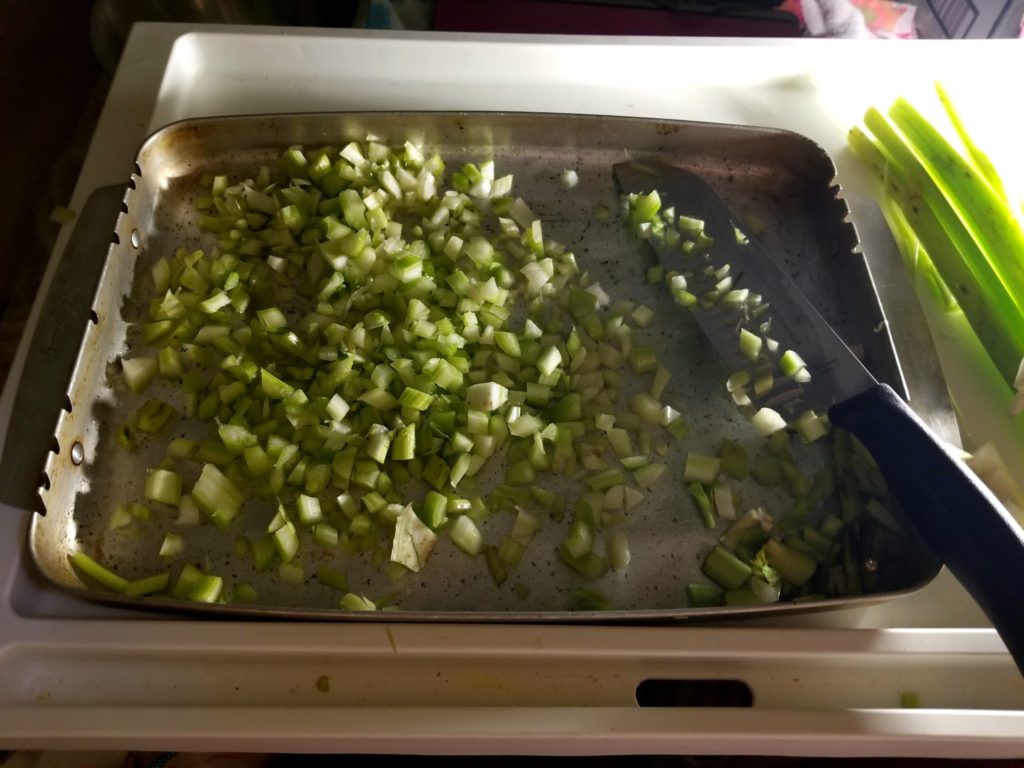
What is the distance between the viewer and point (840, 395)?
3.38ft

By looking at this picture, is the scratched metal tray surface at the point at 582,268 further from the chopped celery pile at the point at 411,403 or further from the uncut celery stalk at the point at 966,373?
the uncut celery stalk at the point at 966,373

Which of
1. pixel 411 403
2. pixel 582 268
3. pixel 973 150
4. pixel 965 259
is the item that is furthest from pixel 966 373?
pixel 411 403

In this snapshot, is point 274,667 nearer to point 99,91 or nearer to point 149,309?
point 149,309

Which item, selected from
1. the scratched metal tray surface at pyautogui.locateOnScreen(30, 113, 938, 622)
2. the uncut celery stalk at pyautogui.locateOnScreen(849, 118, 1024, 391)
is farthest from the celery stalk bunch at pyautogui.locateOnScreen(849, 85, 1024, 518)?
the scratched metal tray surface at pyautogui.locateOnScreen(30, 113, 938, 622)

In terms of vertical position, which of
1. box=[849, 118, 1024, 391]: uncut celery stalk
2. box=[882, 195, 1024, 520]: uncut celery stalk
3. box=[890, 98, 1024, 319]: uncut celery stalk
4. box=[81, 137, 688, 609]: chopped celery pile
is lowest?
box=[81, 137, 688, 609]: chopped celery pile

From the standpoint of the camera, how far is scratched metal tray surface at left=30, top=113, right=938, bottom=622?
0.95 meters

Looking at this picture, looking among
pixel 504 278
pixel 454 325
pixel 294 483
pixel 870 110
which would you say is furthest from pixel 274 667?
pixel 870 110

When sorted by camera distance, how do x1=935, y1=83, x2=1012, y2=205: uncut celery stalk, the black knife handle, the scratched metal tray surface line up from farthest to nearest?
x1=935, y1=83, x2=1012, y2=205: uncut celery stalk, the scratched metal tray surface, the black knife handle

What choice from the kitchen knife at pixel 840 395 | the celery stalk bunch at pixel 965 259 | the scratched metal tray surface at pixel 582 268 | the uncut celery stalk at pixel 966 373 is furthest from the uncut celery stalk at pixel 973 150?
the kitchen knife at pixel 840 395

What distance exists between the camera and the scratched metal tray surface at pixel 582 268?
954 millimetres

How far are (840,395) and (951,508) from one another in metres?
0.24

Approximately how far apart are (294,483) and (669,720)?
1.87ft

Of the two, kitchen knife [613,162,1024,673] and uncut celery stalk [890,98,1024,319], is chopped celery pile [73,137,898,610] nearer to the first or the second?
kitchen knife [613,162,1024,673]

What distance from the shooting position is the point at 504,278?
1.19 meters
